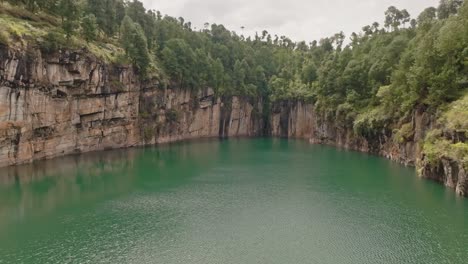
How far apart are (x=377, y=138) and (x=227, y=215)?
42875 mm

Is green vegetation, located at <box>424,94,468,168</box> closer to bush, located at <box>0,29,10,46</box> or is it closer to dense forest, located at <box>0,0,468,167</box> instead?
dense forest, located at <box>0,0,468,167</box>

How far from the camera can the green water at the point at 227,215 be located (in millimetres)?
27250

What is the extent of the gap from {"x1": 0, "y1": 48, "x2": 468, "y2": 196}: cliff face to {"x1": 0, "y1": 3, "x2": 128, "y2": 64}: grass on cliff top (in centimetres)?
142

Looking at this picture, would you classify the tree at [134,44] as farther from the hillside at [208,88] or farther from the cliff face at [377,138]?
the cliff face at [377,138]

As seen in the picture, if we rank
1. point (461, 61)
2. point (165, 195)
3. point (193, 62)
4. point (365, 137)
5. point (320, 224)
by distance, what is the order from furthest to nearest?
point (193, 62) < point (365, 137) < point (461, 61) < point (165, 195) < point (320, 224)

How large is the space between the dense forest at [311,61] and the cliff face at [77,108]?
2.72 m

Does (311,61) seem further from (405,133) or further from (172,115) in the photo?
(405,133)

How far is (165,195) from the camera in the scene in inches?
1671

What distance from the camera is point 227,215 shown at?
35438 millimetres

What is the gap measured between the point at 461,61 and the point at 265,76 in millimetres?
81636

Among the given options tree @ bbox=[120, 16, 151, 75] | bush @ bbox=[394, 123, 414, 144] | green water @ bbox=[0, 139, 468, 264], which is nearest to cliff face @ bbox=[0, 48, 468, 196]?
bush @ bbox=[394, 123, 414, 144]

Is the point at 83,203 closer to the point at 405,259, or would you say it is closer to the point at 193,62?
the point at 405,259

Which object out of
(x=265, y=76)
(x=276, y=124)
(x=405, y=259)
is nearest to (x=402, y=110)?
(x=405, y=259)

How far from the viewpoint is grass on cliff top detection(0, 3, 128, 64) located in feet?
180
